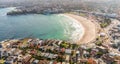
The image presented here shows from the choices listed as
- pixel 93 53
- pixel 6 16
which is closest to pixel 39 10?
pixel 6 16

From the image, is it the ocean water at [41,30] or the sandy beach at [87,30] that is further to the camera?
the ocean water at [41,30]

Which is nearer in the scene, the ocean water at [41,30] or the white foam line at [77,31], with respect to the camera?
the white foam line at [77,31]

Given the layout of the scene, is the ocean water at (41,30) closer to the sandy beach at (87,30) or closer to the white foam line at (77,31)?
the white foam line at (77,31)

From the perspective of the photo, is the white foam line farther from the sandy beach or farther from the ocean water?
the sandy beach

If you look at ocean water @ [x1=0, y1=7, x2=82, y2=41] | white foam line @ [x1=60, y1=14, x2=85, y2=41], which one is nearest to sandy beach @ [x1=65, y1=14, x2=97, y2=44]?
white foam line @ [x1=60, y1=14, x2=85, y2=41]

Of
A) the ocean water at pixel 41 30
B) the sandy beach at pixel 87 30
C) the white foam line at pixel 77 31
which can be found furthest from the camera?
the ocean water at pixel 41 30

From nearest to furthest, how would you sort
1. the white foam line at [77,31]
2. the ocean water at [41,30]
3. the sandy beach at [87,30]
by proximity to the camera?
the sandy beach at [87,30]
the white foam line at [77,31]
the ocean water at [41,30]

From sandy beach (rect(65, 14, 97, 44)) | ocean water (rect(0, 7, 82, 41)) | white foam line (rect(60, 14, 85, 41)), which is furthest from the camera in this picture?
ocean water (rect(0, 7, 82, 41))

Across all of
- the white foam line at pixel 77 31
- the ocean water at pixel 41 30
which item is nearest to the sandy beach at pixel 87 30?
the white foam line at pixel 77 31

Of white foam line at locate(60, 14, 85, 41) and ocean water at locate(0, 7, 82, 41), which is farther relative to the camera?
ocean water at locate(0, 7, 82, 41)
